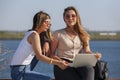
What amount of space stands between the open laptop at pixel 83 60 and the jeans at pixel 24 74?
A: 28 cm

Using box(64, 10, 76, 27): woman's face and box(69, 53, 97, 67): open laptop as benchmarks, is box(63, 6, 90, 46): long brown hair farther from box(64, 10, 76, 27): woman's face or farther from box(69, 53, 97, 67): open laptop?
box(69, 53, 97, 67): open laptop

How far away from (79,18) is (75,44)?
0.25 meters

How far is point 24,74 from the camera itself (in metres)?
3.91

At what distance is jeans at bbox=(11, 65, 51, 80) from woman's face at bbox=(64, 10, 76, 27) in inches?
23.3

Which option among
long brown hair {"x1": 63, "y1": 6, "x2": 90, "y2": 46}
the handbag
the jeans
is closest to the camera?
the jeans

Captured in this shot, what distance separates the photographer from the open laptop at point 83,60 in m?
3.94

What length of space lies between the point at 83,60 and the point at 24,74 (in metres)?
0.54

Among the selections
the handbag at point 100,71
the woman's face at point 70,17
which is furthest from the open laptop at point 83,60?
the woman's face at point 70,17

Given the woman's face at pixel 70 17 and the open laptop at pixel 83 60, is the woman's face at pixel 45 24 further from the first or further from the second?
the open laptop at pixel 83 60

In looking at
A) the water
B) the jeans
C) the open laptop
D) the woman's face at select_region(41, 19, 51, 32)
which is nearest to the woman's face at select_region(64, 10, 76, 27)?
the woman's face at select_region(41, 19, 51, 32)

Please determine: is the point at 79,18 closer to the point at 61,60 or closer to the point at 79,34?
the point at 79,34

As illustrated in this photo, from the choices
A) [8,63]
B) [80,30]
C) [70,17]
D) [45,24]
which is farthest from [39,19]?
[8,63]

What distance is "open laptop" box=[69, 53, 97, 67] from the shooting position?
3943mm

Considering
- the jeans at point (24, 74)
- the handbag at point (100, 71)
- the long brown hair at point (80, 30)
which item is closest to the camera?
the jeans at point (24, 74)
